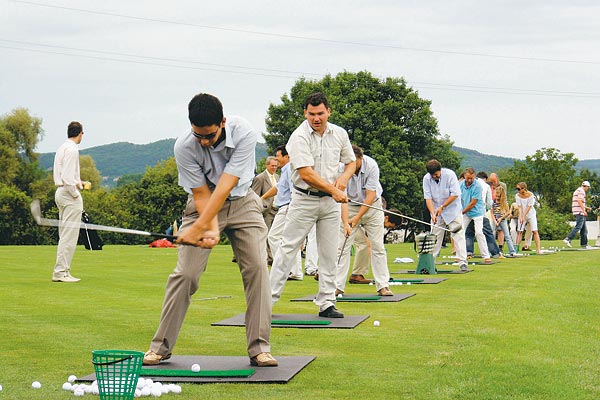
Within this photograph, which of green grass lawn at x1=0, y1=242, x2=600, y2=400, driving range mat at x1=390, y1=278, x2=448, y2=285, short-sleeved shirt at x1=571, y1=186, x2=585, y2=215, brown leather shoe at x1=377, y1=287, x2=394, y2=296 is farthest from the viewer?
short-sleeved shirt at x1=571, y1=186, x2=585, y2=215

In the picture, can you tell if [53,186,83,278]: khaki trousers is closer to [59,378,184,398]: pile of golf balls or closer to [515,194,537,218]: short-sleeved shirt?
[59,378,184,398]: pile of golf balls

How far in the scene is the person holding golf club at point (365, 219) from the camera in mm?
13609

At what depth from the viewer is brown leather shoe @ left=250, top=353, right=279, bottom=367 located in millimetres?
7508

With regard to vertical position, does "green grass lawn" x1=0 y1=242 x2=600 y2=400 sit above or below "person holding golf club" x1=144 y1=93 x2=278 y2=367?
below

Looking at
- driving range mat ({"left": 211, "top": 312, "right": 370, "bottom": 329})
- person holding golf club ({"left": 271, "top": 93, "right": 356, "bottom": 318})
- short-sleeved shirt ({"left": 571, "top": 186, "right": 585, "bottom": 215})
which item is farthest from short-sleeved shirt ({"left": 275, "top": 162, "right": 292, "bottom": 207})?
short-sleeved shirt ({"left": 571, "top": 186, "right": 585, "bottom": 215})

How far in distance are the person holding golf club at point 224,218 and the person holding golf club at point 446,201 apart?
457 inches

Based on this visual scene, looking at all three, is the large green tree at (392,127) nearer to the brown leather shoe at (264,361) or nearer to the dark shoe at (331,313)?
the dark shoe at (331,313)

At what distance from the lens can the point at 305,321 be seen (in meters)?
10.3

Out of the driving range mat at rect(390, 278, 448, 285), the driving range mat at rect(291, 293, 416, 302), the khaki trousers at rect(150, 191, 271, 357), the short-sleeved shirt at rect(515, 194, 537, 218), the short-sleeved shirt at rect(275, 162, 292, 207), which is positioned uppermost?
the short-sleeved shirt at rect(275, 162, 292, 207)

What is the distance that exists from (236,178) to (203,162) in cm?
39

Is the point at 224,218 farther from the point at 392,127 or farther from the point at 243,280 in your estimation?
the point at 392,127

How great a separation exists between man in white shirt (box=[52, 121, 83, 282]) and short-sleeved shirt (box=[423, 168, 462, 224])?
7.28 m

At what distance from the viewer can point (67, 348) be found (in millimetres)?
8523

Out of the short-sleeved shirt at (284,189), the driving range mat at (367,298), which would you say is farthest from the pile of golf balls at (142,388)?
the short-sleeved shirt at (284,189)
